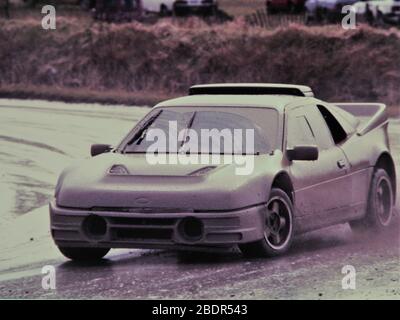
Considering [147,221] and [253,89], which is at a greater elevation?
[253,89]

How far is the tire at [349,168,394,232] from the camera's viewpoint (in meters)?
11.1

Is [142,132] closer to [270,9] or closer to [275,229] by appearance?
[275,229]

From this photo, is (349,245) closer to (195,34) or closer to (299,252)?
(299,252)

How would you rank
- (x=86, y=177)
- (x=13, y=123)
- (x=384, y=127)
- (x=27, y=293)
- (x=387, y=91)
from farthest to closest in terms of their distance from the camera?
(x=387, y=91), (x=13, y=123), (x=384, y=127), (x=86, y=177), (x=27, y=293)

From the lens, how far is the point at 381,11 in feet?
127

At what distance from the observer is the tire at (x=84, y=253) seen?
31.9 ft

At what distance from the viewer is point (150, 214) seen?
9.11m

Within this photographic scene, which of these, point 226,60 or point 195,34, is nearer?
point 226,60

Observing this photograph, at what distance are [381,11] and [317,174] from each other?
2929cm

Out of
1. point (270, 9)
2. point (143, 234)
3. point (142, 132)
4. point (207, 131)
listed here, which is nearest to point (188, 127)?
point (207, 131)

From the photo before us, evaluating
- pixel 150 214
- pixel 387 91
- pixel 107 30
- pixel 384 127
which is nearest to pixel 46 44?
pixel 107 30

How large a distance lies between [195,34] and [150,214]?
2677cm

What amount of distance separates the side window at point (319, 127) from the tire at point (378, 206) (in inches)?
25.8
